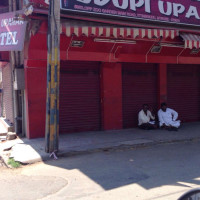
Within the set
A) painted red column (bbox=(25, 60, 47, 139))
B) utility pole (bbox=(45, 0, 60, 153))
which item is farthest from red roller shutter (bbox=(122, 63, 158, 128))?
utility pole (bbox=(45, 0, 60, 153))

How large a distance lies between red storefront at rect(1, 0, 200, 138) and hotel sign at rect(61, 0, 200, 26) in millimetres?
34

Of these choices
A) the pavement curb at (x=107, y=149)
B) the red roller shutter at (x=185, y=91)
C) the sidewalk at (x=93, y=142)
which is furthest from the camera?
the red roller shutter at (x=185, y=91)

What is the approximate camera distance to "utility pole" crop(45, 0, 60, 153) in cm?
702

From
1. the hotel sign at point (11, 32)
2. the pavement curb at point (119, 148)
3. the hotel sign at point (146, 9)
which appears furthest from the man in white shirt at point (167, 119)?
the hotel sign at point (11, 32)

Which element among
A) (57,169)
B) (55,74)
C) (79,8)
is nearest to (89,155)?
(57,169)

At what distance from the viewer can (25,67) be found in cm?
910

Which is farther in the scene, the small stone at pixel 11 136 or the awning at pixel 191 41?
the awning at pixel 191 41

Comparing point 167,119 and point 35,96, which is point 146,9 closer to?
point 167,119

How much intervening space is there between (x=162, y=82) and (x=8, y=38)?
6.08 meters

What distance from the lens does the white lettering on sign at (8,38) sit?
8.29 m

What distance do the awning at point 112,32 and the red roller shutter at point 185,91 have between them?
9.30 ft

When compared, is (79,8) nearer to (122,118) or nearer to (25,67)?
(25,67)

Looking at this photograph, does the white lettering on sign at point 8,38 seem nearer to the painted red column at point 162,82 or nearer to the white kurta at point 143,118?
the white kurta at point 143,118

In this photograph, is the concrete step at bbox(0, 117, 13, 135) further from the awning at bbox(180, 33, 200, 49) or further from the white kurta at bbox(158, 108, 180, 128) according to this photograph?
the awning at bbox(180, 33, 200, 49)
